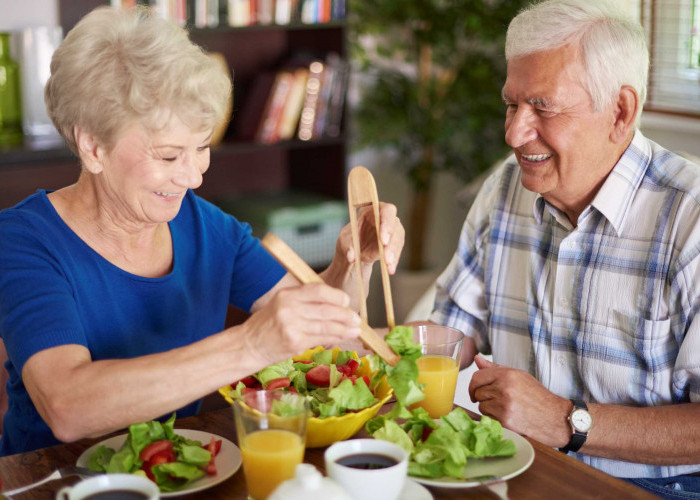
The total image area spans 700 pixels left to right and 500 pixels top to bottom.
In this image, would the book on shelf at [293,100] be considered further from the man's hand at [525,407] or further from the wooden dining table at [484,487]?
the wooden dining table at [484,487]

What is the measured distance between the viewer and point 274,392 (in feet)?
3.93

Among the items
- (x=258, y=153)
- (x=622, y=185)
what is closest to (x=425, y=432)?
(x=622, y=185)

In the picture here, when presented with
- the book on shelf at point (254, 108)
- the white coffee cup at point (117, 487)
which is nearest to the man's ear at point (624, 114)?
the white coffee cup at point (117, 487)

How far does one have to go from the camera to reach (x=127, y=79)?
1469mm

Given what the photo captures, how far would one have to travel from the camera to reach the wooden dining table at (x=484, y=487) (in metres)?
1.21

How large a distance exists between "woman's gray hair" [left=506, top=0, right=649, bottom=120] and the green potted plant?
2.12 meters

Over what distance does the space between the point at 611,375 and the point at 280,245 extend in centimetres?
82

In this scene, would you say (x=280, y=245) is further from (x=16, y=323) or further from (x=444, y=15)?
(x=444, y=15)

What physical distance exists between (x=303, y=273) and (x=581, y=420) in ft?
2.02

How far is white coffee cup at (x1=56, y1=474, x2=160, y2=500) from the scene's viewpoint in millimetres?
1056

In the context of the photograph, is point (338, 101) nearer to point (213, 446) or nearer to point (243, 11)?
point (243, 11)

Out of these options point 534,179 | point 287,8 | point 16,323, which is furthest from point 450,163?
point 16,323

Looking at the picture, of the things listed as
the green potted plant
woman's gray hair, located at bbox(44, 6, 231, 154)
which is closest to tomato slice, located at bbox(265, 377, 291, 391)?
woman's gray hair, located at bbox(44, 6, 231, 154)

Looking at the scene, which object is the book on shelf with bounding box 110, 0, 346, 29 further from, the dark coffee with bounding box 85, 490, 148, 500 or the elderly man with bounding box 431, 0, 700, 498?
the dark coffee with bounding box 85, 490, 148, 500
